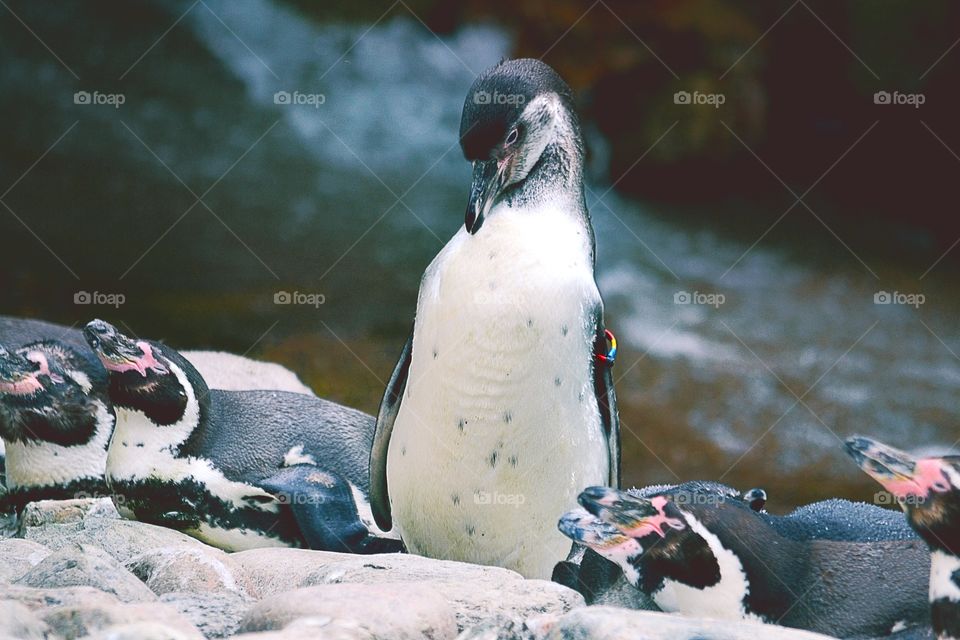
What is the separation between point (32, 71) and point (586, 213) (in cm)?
391

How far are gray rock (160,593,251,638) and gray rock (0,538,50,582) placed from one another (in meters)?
0.44

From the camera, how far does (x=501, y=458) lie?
2871 millimetres

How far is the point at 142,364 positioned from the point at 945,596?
203 centimetres

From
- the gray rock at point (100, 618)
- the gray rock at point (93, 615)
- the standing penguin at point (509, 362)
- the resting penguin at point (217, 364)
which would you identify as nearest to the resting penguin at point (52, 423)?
the resting penguin at point (217, 364)

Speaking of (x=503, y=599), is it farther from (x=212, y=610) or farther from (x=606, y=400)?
(x=606, y=400)

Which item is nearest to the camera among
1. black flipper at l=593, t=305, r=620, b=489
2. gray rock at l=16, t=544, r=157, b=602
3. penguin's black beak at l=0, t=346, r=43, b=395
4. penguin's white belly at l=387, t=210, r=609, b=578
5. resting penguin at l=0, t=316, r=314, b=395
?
gray rock at l=16, t=544, r=157, b=602

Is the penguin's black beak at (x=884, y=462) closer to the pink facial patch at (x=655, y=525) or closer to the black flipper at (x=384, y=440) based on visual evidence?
the pink facial patch at (x=655, y=525)

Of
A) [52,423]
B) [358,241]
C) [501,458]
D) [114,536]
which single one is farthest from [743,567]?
[358,241]

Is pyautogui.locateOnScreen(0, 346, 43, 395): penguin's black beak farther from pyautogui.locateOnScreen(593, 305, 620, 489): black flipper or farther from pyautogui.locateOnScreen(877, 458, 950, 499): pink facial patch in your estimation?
pyautogui.locateOnScreen(877, 458, 950, 499): pink facial patch

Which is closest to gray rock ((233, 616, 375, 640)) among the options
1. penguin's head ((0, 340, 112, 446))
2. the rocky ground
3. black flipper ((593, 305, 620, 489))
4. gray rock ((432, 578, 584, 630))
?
the rocky ground

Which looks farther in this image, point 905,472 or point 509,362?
point 509,362

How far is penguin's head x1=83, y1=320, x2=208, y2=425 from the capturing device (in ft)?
10.5

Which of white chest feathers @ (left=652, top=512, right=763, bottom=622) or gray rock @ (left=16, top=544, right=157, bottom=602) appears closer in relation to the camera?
gray rock @ (left=16, top=544, right=157, bottom=602)

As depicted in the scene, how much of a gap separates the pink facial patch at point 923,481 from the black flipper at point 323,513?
56.2 inches
